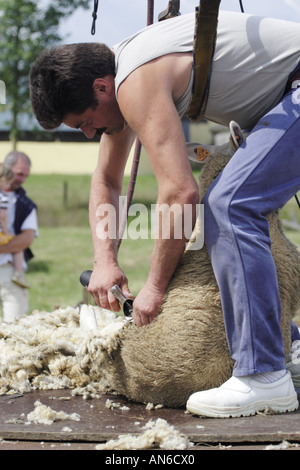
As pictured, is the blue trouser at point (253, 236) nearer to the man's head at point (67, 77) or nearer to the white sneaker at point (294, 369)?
the white sneaker at point (294, 369)

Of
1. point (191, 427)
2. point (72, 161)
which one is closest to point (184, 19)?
point (191, 427)

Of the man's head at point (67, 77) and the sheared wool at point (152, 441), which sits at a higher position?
the man's head at point (67, 77)

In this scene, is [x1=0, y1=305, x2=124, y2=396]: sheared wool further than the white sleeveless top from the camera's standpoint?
Yes

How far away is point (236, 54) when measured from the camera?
2.47m

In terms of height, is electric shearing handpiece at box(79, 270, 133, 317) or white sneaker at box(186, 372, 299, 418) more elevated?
electric shearing handpiece at box(79, 270, 133, 317)

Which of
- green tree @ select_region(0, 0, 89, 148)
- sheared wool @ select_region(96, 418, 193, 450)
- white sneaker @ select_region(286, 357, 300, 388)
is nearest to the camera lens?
sheared wool @ select_region(96, 418, 193, 450)

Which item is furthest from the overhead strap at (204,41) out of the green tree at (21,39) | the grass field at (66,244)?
the green tree at (21,39)

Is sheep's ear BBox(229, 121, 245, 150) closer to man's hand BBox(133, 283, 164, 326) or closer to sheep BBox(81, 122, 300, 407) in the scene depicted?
sheep BBox(81, 122, 300, 407)

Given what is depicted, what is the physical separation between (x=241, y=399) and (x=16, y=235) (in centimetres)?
395

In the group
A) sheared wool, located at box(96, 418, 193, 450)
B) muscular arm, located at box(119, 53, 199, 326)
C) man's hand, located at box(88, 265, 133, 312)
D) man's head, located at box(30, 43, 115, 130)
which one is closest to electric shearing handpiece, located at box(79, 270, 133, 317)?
man's hand, located at box(88, 265, 133, 312)

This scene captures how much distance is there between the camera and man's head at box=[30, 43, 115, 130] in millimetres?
2533

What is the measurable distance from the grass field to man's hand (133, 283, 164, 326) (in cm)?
180

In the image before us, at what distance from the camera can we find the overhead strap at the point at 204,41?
238 cm

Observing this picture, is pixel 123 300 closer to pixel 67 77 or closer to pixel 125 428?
pixel 125 428
